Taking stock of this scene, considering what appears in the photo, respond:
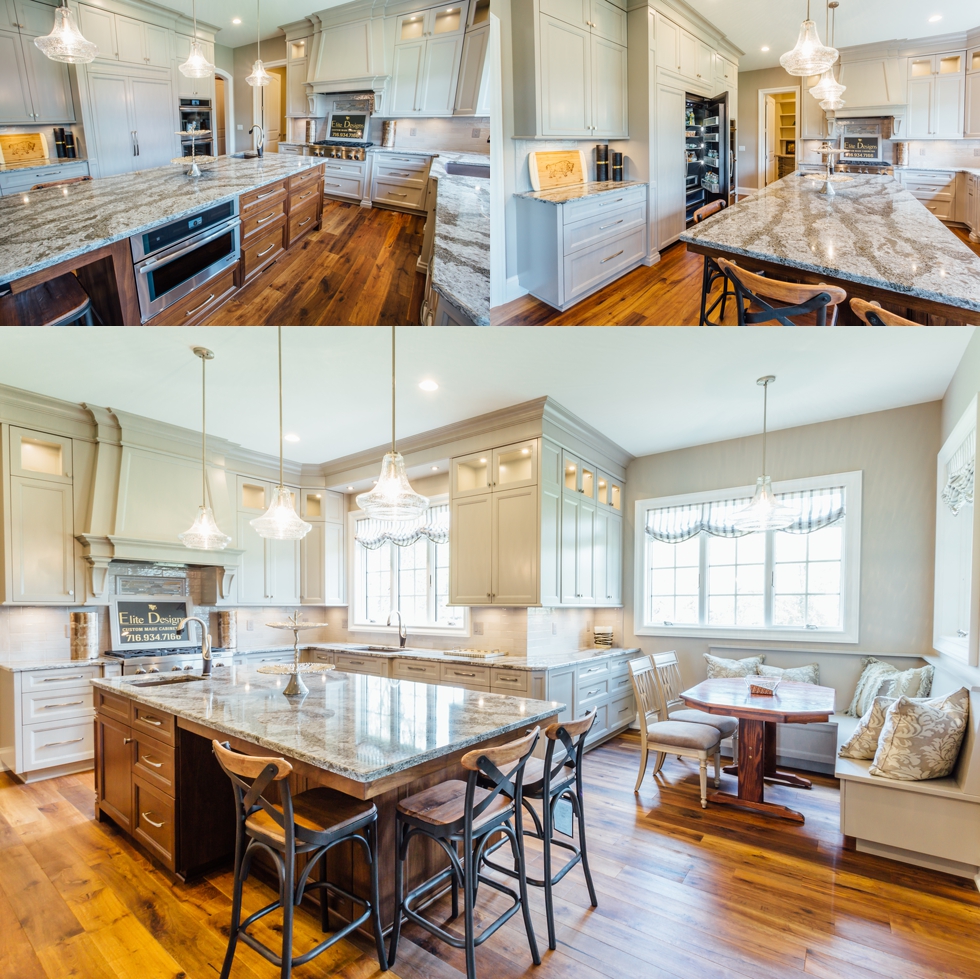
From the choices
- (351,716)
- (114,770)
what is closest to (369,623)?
(114,770)

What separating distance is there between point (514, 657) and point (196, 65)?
4.17 metres

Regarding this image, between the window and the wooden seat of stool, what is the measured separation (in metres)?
3.91

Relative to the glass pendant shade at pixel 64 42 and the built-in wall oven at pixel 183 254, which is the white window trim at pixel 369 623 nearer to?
the built-in wall oven at pixel 183 254

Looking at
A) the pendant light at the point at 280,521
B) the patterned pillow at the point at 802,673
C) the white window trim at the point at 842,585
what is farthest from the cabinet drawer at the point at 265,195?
the patterned pillow at the point at 802,673

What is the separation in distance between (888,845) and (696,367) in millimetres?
2750

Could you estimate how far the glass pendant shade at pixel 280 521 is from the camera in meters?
3.21

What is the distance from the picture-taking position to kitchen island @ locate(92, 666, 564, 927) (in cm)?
187

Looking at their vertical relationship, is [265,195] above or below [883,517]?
above

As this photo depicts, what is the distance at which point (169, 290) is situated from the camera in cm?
262

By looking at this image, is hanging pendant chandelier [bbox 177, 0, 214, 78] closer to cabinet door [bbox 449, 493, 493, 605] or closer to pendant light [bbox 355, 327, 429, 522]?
pendant light [bbox 355, 327, 429, 522]

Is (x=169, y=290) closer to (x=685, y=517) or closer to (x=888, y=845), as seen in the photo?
(x=888, y=845)

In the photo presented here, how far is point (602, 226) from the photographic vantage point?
506 centimetres

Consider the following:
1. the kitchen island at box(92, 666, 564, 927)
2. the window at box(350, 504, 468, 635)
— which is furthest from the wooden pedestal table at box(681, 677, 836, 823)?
the window at box(350, 504, 468, 635)

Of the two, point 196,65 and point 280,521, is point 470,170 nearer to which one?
point 196,65
